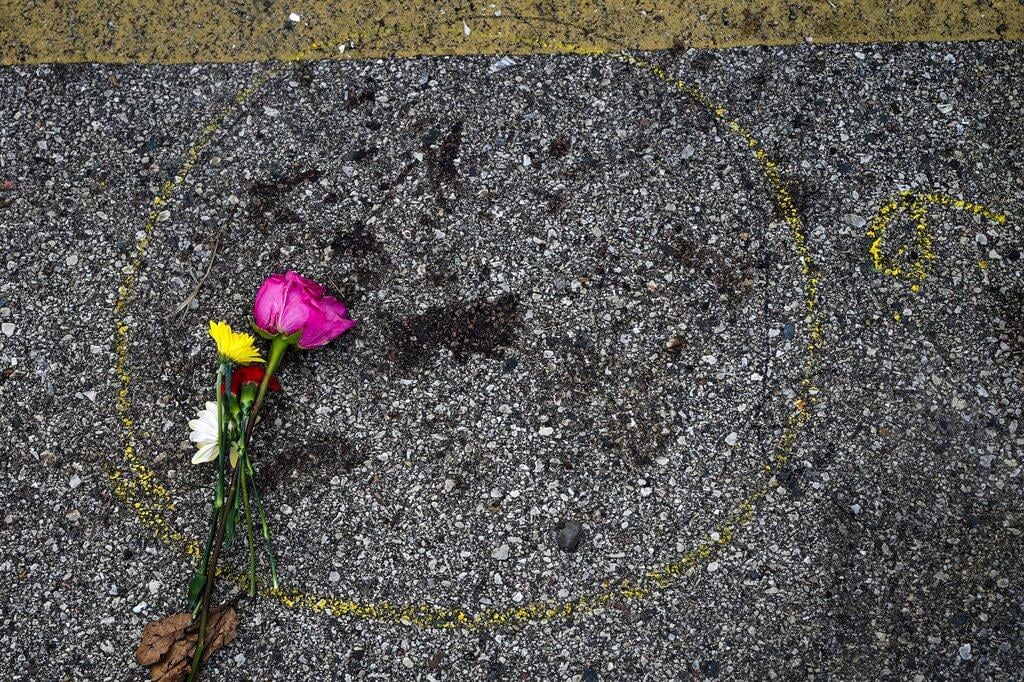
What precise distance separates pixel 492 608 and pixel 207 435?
38.4 inches

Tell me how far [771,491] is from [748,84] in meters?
1.39

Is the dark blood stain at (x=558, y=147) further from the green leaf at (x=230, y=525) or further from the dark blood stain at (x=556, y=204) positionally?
the green leaf at (x=230, y=525)

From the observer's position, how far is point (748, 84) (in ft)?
9.48

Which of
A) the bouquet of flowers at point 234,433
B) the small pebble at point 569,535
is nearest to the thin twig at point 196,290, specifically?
the bouquet of flowers at point 234,433

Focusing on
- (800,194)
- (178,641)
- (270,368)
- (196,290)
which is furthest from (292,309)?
(800,194)

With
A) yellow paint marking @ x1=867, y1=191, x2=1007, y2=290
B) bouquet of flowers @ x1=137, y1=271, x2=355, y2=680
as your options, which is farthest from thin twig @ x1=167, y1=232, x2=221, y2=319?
yellow paint marking @ x1=867, y1=191, x2=1007, y2=290

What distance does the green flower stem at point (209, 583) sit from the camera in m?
2.39

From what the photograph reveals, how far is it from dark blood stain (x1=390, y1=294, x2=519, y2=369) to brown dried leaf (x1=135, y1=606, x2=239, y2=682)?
0.92 metres

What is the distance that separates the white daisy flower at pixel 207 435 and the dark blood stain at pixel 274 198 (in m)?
0.67

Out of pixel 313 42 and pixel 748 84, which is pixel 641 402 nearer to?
pixel 748 84

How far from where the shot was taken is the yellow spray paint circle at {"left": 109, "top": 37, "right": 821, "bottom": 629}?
8.10 ft

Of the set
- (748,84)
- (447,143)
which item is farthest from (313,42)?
(748,84)

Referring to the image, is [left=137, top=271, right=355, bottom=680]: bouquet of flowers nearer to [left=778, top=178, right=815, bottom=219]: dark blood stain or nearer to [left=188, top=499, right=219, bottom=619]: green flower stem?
[left=188, top=499, right=219, bottom=619]: green flower stem

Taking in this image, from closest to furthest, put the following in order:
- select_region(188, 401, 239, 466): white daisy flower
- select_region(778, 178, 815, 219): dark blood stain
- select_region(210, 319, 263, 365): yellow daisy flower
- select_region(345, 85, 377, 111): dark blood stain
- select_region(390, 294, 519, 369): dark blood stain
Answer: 1. select_region(210, 319, 263, 365): yellow daisy flower
2. select_region(188, 401, 239, 466): white daisy flower
3. select_region(390, 294, 519, 369): dark blood stain
4. select_region(778, 178, 815, 219): dark blood stain
5. select_region(345, 85, 377, 111): dark blood stain
